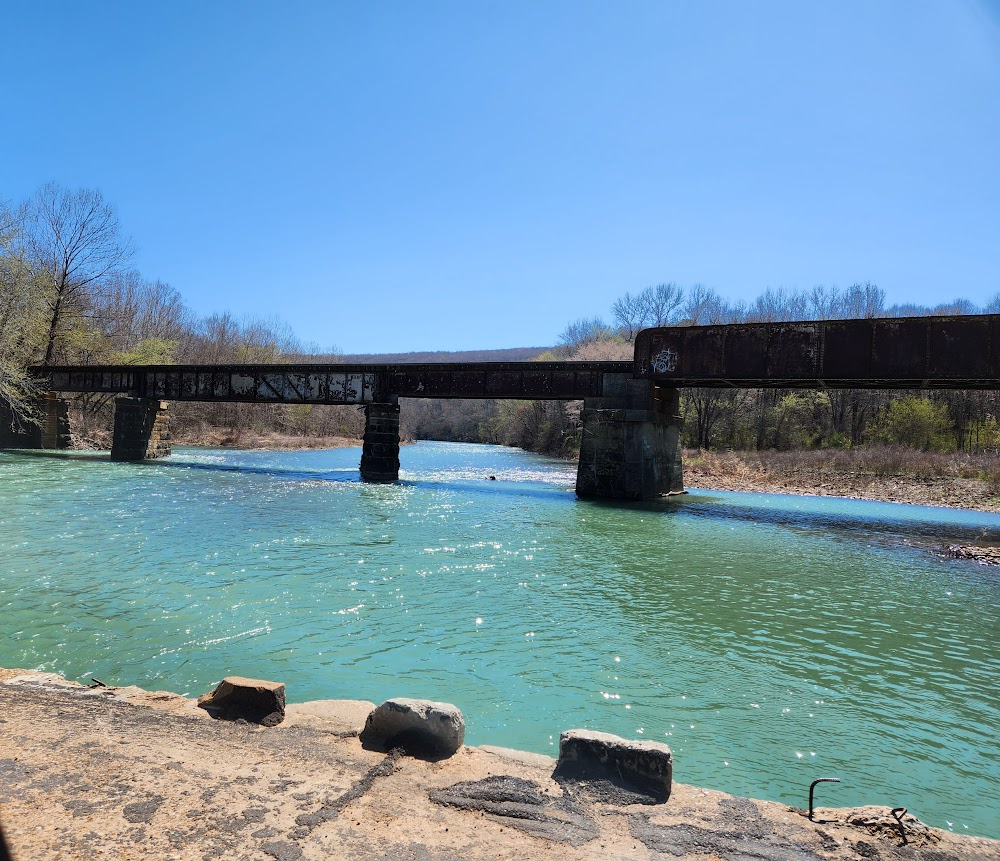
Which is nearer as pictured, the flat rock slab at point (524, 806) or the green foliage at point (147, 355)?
the flat rock slab at point (524, 806)

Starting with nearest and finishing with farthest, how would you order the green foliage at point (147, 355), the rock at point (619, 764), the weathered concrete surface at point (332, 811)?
the weathered concrete surface at point (332, 811) < the rock at point (619, 764) < the green foliage at point (147, 355)

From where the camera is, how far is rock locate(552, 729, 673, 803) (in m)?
4.07

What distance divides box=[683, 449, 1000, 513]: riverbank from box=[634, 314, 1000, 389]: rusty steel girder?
9705 millimetres

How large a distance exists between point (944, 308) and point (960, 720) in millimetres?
88768

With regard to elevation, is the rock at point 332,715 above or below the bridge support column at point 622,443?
below

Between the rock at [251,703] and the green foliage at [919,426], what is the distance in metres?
48.9

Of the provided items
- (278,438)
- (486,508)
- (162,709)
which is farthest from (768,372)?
(278,438)

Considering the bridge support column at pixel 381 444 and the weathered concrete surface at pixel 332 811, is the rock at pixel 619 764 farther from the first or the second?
the bridge support column at pixel 381 444

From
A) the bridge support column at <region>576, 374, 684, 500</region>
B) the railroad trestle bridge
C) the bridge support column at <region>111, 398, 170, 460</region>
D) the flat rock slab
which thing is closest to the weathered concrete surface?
the flat rock slab

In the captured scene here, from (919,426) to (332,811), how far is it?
168ft

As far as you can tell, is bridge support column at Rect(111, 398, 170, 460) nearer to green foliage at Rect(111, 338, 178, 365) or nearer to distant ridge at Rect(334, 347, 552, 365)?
green foliage at Rect(111, 338, 178, 365)

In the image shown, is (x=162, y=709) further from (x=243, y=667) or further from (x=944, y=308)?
(x=944, y=308)

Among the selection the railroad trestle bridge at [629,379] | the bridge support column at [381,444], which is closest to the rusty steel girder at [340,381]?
the railroad trestle bridge at [629,379]

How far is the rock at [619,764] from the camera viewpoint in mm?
4070
